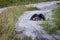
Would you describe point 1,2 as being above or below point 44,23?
below

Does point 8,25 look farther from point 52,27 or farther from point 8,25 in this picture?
point 52,27

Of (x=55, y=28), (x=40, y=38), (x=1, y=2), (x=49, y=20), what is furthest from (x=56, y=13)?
(x=1, y=2)

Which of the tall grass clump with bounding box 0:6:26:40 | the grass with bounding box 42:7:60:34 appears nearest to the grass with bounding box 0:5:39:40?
the tall grass clump with bounding box 0:6:26:40

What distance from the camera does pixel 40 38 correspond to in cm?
485

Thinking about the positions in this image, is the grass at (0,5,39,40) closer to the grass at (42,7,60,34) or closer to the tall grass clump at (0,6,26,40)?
the tall grass clump at (0,6,26,40)

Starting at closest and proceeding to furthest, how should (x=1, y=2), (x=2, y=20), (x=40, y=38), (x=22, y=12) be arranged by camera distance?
(x=40, y=38) → (x=2, y=20) → (x=22, y=12) → (x=1, y=2)

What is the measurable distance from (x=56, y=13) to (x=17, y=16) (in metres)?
0.85

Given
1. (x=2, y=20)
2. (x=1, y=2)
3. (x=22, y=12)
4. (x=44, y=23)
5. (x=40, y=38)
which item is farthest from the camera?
(x=1, y=2)

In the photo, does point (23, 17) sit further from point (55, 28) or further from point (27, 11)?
point (55, 28)

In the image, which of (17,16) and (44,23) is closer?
(44,23)

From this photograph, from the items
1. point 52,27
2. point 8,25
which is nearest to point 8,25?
point 8,25

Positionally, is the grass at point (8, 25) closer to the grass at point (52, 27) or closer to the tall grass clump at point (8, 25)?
the tall grass clump at point (8, 25)

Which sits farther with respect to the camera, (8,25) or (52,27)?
(8,25)

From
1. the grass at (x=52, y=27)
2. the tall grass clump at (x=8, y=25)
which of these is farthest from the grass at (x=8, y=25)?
the grass at (x=52, y=27)
